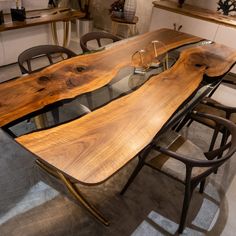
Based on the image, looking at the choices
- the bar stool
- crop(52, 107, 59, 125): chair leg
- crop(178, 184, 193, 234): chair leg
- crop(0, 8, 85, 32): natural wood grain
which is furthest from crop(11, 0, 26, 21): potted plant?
crop(178, 184, 193, 234): chair leg

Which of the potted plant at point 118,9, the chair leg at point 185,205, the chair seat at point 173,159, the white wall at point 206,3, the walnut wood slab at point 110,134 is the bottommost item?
the chair leg at point 185,205

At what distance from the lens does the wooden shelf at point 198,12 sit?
11.6 feet

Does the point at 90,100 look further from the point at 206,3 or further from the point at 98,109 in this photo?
the point at 206,3

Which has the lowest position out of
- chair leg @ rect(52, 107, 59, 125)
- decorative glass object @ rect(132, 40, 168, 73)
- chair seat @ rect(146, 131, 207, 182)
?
chair seat @ rect(146, 131, 207, 182)

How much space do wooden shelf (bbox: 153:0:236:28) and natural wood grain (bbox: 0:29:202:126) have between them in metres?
1.99

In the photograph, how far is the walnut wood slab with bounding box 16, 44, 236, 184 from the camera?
3.32 feet

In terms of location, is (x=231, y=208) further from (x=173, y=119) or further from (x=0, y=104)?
(x=0, y=104)

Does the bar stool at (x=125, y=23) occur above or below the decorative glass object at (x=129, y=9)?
below

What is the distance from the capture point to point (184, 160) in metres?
1.32

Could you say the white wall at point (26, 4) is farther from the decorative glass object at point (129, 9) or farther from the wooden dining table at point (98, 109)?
the wooden dining table at point (98, 109)

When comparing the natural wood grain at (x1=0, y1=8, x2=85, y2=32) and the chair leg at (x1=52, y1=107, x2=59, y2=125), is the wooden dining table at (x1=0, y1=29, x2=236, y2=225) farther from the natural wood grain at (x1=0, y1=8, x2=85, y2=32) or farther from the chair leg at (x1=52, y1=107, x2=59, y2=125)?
the natural wood grain at (x1=0, y1=8, x2=85, y2=32)

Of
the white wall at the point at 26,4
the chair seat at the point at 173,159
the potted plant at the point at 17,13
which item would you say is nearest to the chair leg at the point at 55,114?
the chair seat at the point at 173,159

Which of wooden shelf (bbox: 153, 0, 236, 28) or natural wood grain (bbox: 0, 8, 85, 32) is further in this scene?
wooden shelf (bbox: 153, 0, 236, 28)

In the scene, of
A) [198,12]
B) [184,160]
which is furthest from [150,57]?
[198,12]
